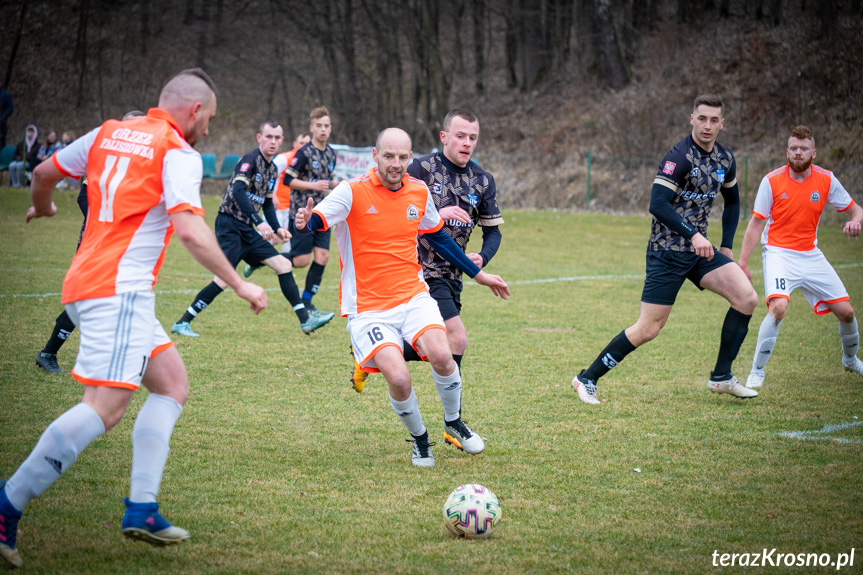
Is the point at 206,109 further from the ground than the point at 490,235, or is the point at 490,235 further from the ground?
the point at 206,109

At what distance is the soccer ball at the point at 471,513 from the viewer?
3752 millimetres

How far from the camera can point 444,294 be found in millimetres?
5559

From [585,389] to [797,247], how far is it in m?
2.38

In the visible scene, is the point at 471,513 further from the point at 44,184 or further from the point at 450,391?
the point at 44,184

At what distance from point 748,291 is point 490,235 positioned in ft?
6.87

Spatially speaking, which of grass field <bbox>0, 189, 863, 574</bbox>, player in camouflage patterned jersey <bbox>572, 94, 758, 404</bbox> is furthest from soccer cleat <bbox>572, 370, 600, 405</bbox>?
grass field <bbox>0, 189, 863, 574</bbox>

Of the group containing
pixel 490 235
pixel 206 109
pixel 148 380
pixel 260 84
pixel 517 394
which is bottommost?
pixel 517 394

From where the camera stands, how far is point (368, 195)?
16.2 feet

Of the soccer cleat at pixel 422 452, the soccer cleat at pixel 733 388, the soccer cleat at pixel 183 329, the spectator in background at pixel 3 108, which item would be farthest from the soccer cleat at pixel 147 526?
the spectator in background at pixel 3 108

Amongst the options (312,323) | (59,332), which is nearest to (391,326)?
(59,332)

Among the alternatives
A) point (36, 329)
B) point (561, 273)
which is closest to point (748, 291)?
point (36, 329)

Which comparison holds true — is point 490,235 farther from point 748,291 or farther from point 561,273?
point 561,273

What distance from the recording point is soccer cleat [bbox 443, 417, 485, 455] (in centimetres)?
504

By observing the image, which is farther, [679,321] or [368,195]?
[679,321]
